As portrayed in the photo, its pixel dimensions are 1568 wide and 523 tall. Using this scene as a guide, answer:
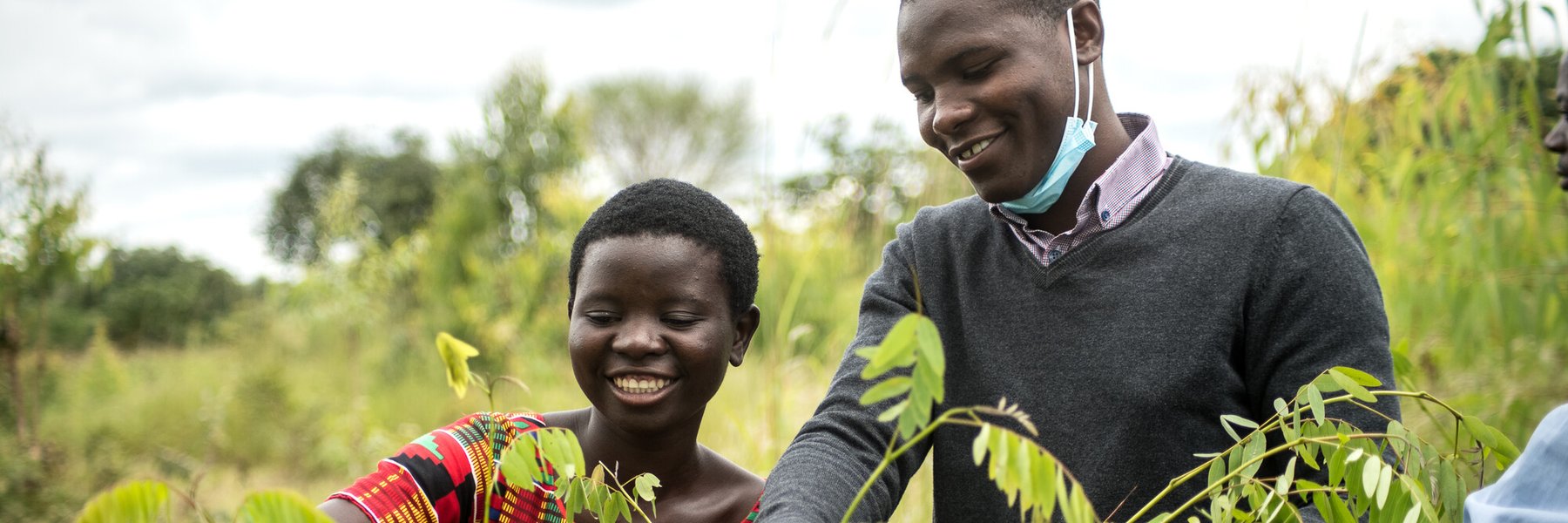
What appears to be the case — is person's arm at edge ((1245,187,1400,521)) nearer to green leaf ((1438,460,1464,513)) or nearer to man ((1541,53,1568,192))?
green leaf ((1438,460,1464,513))

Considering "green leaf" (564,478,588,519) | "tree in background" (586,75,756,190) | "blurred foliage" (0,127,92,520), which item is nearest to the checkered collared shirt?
"green leaf" (564,478,588,519)

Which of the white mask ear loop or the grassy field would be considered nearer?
the white mask ear loop

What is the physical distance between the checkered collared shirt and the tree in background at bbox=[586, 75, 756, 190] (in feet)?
99.2

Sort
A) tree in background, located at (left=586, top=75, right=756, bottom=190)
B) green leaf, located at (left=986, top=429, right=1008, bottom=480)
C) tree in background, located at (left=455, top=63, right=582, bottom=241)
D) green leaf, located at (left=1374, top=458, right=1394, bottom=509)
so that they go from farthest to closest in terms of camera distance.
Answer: tree in background, located at (left=586, top=75, right=756, bottom=190), tree in background, located at (left=455, top=63, right=582, bottom=241), green leaf, located at (left=1374, top=458, right=1394, bottom=509), green leaf, located at (left=986, top=429, right=1008, bottom=480)

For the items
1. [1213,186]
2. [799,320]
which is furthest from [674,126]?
[1213,186]

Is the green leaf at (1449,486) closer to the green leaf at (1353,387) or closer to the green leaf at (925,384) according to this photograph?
the green leaf at (1353,387)

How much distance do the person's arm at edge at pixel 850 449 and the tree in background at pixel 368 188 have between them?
21.2 m

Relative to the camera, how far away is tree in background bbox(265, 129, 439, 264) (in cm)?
2380

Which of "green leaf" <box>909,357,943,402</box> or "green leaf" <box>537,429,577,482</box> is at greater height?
"green leaf" <box>909,357,943,402</box>

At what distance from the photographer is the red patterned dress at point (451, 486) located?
1562mm

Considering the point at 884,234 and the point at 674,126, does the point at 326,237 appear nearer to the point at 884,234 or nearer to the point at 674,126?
the point at 884,234

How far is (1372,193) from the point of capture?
13.0 ft

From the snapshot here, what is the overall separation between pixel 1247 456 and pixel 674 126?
32.3 metres

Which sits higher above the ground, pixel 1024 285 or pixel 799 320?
pixel 1024 285
